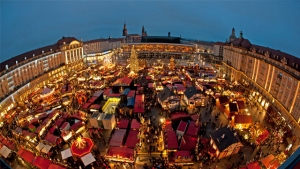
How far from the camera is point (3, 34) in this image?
12162 cm

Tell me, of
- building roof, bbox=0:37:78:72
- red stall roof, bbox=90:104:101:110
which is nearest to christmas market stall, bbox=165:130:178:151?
red stall roof, bbox=90:104:101:110

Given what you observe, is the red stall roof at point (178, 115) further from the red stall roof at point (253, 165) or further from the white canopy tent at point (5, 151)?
the white canopy tent at point (5, 151)

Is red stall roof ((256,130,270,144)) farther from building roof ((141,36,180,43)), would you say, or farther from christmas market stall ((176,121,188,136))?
building roof ((141,36,180,43))

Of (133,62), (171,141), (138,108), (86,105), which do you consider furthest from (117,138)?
(133,62)

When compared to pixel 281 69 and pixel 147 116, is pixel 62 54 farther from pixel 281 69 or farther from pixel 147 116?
pixel 281 69

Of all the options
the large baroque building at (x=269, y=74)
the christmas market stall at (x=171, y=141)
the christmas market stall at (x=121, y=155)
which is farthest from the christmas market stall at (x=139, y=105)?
the large baroque building at (x=269, y=74)

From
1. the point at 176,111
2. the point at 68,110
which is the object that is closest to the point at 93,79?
the point at 68,110

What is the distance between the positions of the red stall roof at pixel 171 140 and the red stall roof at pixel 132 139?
155 inches

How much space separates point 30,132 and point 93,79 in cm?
2077

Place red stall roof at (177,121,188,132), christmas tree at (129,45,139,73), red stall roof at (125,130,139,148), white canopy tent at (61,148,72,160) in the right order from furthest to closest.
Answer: christmas tree at (129,45,139,73) → red stall roof at (177,121,188,132) → red stall roof at (125,130,139,148) → white canopy tent at (61,148,72,160)

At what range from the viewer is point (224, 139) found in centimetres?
2362

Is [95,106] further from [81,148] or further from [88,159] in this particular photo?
[88,159]

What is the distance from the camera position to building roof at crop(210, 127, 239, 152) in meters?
23.1

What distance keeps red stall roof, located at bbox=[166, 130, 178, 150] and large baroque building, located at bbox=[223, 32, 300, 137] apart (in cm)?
1635
